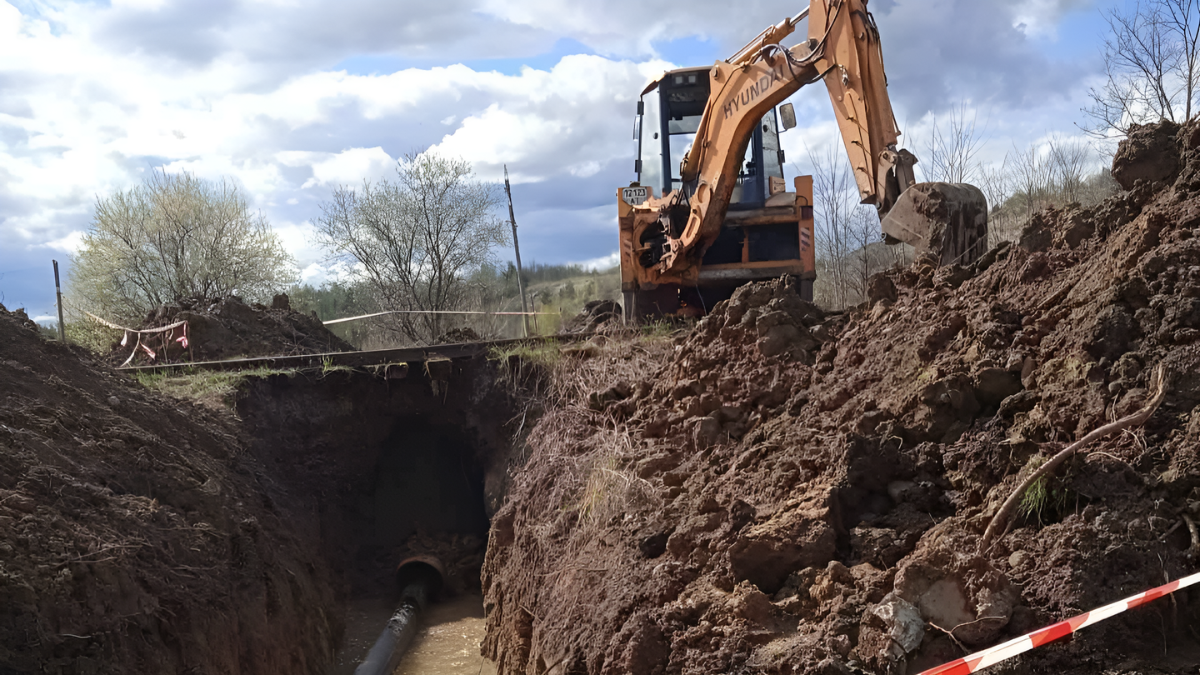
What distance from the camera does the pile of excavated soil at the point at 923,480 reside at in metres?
3.17

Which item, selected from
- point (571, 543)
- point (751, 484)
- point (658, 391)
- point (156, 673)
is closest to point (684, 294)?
point (658, 391)

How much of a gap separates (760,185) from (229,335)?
344 inches

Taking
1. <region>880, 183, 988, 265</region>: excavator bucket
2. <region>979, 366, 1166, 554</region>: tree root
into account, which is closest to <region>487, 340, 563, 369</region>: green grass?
<region>880, 183, 988, 265</region>: excavator bucket

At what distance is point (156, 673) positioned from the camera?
492 centimetres

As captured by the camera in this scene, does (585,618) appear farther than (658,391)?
No

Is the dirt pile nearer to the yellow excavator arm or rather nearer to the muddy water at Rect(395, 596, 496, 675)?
the yellow excavator arm

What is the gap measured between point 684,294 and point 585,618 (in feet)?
22.8

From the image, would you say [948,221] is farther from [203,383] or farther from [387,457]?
[203,383]

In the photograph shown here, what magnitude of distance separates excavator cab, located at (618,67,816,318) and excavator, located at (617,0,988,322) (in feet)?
0.05

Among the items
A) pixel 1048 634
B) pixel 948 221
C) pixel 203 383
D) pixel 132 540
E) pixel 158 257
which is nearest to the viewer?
pixel 1048 634

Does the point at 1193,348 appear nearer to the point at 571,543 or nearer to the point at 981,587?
the point at 981,587

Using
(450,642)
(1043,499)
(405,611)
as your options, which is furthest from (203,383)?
(1043,499)

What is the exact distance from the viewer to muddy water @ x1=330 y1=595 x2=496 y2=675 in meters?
8.03

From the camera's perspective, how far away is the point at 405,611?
369 inches
